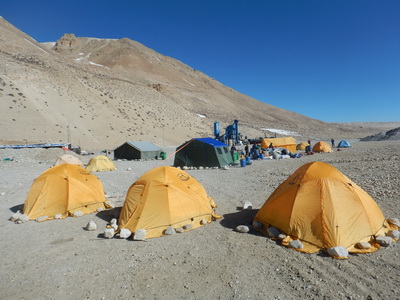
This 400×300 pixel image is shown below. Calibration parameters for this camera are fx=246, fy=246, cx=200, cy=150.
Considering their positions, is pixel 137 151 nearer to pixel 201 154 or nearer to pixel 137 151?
pixel 137 151

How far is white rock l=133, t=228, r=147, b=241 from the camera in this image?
6.10 metres

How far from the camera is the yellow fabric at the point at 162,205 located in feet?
21.3

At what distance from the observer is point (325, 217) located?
540 cm

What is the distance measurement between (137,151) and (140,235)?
2045 centimetres

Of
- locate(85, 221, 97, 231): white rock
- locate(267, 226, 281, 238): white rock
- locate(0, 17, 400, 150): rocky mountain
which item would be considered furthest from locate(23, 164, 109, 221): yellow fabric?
locate(0, 17, 400, 150): rocky mountain

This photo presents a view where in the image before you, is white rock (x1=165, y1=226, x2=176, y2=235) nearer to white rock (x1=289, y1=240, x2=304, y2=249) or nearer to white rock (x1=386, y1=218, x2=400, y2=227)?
white rock (x1=289, y1=240, x2=304, y2=249)

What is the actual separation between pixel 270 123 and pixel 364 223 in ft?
307

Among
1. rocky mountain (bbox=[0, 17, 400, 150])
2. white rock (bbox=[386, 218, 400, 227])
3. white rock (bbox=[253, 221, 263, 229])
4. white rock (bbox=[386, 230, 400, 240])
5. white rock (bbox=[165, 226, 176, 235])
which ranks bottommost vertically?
white rock (bbox=[165, 226, 176, 235])

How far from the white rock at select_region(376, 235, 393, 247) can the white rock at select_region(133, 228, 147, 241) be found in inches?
208

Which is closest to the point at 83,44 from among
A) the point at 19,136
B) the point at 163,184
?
the point at 19,136

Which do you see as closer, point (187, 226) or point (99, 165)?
point (187, 226)

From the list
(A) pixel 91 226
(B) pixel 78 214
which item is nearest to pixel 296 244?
(A) pixel 91 226

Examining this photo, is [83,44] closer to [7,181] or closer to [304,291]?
[7,181]

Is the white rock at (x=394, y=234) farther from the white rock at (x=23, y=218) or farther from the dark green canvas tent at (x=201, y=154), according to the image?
the dark green canvas tent at (x=201, y=154)
